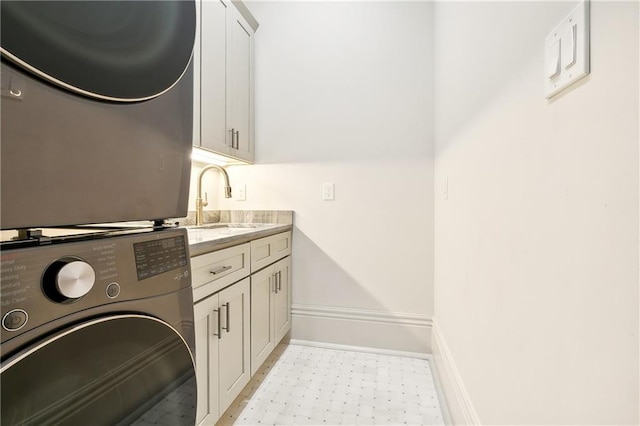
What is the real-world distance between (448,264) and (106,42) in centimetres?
151

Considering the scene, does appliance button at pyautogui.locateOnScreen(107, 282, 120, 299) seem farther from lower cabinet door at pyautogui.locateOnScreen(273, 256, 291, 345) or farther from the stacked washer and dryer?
lower cabinet door at pyautogui.locateOnScreen(273, 256, 291, 345)

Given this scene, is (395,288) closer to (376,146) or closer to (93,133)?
(376,146)

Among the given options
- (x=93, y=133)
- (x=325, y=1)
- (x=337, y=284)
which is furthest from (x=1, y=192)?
(x=325, y=1)

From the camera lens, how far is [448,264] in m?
1.50

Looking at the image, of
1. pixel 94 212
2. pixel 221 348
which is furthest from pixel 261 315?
pixel 94 212

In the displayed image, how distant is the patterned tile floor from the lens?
140cm

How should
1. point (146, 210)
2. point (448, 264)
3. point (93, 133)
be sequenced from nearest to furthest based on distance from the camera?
point (93, 133)
point (146, 210)
point (448, 264)

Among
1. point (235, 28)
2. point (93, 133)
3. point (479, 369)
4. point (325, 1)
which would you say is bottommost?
point (479, 369)

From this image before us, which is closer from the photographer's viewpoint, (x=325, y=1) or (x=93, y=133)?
(x=93, y=133)

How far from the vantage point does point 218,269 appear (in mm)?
1252

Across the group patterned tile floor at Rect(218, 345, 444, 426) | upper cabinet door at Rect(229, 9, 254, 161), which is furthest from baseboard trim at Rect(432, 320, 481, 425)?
upper cabinet door at Rect(229, 9, 254, 161)

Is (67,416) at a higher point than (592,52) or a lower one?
lower

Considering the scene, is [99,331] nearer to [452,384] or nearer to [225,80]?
[452,384]

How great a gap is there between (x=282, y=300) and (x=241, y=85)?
57.7 inches
